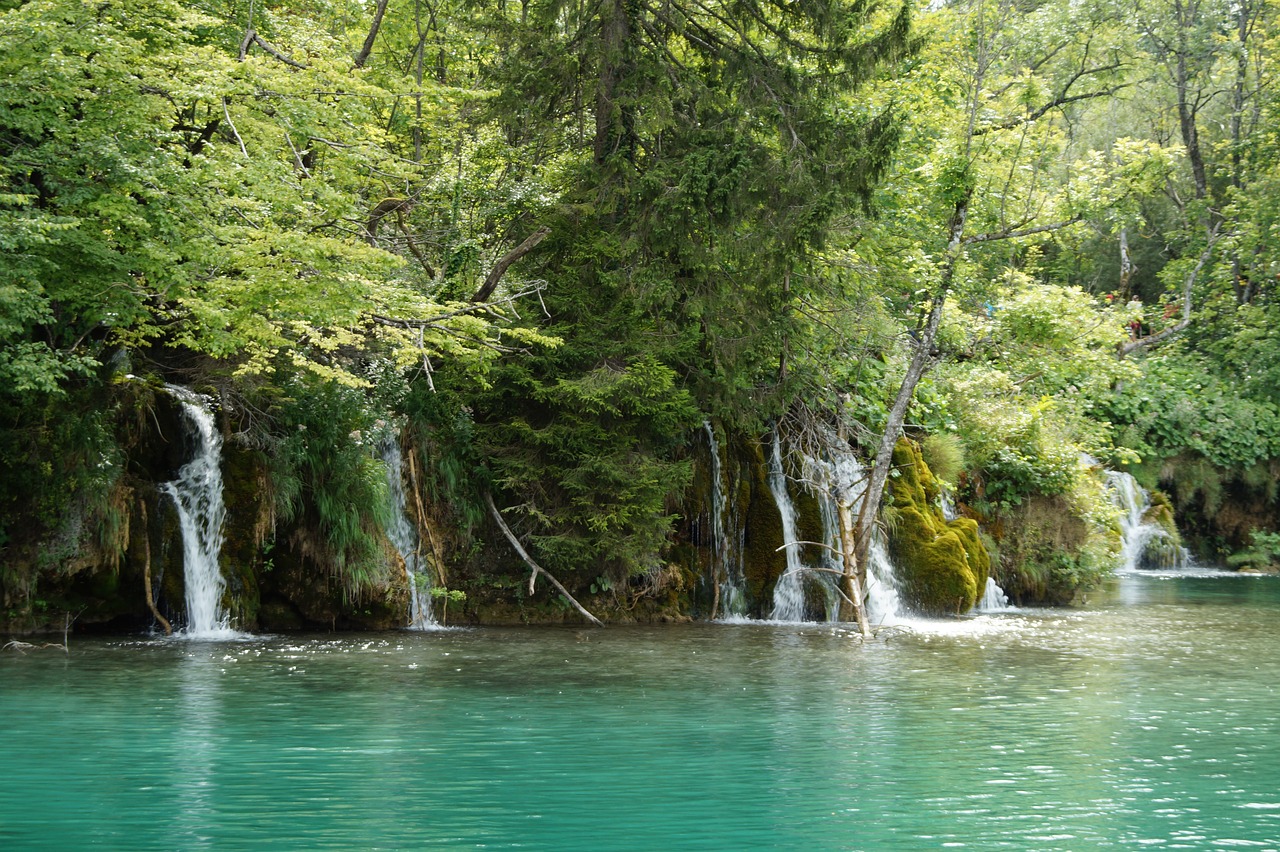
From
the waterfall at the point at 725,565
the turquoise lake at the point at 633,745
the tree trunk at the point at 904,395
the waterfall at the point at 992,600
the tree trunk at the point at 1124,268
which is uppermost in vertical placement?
the tree trunk at the point at 1124,268

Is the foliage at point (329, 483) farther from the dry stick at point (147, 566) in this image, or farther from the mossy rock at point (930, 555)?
the mossy rock at point (930, 555)

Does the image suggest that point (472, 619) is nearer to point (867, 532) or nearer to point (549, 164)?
point (867, 532)

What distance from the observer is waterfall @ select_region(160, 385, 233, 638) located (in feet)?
44.9

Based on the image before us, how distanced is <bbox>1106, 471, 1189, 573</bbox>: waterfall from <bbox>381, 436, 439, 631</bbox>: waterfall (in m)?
16.1

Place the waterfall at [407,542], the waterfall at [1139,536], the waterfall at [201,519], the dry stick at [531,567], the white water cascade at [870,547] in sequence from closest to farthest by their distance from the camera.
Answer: the waterfall at [201,519]
the waterfall at [407,542]
the dry stick at [531,567]
the white water cascade at [870,547]
the waterfall at [1139,536]

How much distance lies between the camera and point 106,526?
42.7ft

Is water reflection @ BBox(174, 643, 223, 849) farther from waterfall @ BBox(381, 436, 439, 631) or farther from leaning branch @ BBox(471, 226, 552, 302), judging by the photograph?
leaning branch @ BBox(471, 226, 552, 302)

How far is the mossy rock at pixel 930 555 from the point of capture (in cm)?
1745

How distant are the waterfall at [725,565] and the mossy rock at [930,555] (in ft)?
7.70

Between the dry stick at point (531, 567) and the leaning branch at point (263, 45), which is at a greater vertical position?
the leaning branch at point (263, 45)

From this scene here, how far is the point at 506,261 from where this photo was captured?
16312mm

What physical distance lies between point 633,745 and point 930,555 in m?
10.2

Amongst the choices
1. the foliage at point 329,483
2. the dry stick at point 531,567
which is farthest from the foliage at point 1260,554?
the foliage at point 329,483

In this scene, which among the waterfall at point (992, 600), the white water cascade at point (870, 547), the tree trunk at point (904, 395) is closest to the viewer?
the tree trunk at point (904, 395)
